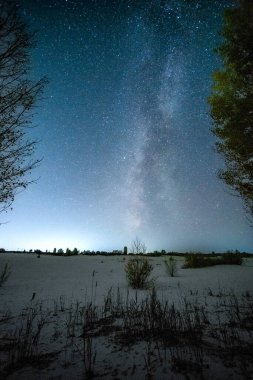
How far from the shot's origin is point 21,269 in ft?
38.6

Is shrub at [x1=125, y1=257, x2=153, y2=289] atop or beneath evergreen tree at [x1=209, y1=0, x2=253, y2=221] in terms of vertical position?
beneath

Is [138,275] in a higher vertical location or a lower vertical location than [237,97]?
lower

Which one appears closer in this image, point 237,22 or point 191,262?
point 237,22

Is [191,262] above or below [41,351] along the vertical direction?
above

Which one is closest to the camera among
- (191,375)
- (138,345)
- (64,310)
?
(191,375)

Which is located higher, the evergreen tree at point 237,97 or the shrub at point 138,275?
the evergreen tree at point 237,97

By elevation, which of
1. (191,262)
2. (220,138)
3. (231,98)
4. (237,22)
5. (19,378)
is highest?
(237,22)

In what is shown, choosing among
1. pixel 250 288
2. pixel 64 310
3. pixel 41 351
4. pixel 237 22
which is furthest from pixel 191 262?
pixel 41 351

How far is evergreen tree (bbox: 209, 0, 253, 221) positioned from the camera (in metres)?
7.64

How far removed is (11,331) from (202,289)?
17.7 ft

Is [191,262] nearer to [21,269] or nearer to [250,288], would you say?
[250,288]

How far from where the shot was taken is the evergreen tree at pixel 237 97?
25.1 ft

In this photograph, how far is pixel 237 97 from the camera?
8.82 metres

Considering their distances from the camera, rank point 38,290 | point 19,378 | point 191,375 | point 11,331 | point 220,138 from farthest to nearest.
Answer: point 220,138 < point 38,290 < point 11,331 < point 19,378 < point 191,375
